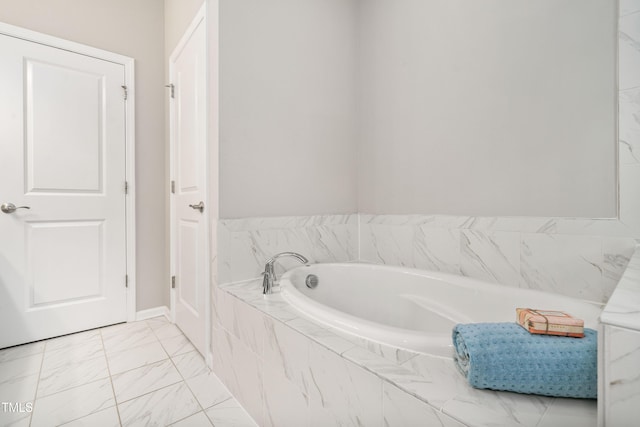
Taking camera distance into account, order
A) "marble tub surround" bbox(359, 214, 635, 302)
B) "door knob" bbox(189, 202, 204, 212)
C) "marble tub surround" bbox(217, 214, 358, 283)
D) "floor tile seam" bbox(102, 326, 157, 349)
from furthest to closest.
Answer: "floor tile seam" bbox(102, 326, 157, 349) → "door knob" bbox(189, 202, 204, 212) → "marble tub surround" bbox(217, 214, 358, 283) → "marble tub surround" bbox(359, 214, 635, 302)

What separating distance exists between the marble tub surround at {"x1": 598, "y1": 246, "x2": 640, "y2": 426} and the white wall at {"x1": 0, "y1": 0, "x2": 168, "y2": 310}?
8.65 ft

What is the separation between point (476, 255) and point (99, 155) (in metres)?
2.57

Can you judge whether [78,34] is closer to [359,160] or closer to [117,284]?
[117,284]

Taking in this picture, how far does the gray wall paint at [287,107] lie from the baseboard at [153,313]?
4.51ft

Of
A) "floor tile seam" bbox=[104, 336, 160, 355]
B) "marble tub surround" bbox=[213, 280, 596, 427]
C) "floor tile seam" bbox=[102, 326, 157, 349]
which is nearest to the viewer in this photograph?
"marble tub surround" bbox=[213, 280, 596, 427]

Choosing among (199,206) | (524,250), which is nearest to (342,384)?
(524,250)

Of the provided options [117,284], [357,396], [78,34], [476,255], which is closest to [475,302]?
[476,255]

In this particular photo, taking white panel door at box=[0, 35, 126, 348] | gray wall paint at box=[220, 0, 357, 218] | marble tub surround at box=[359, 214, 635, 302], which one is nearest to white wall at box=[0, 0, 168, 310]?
white panel door at box=[0, 35, 126, 348]

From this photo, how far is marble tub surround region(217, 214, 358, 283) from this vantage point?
62.7 inches

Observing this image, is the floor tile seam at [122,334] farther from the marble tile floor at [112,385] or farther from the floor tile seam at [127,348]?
the floor tile seam at [127,348]

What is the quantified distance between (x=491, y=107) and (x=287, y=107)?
3.65 ft

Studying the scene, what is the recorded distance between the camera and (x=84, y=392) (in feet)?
4.68

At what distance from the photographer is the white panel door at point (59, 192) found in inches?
73.9

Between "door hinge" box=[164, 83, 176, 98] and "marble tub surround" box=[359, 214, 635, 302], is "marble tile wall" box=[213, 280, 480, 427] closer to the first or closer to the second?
Result: "marble tub surround" box=[359, 214, 635, 302]
